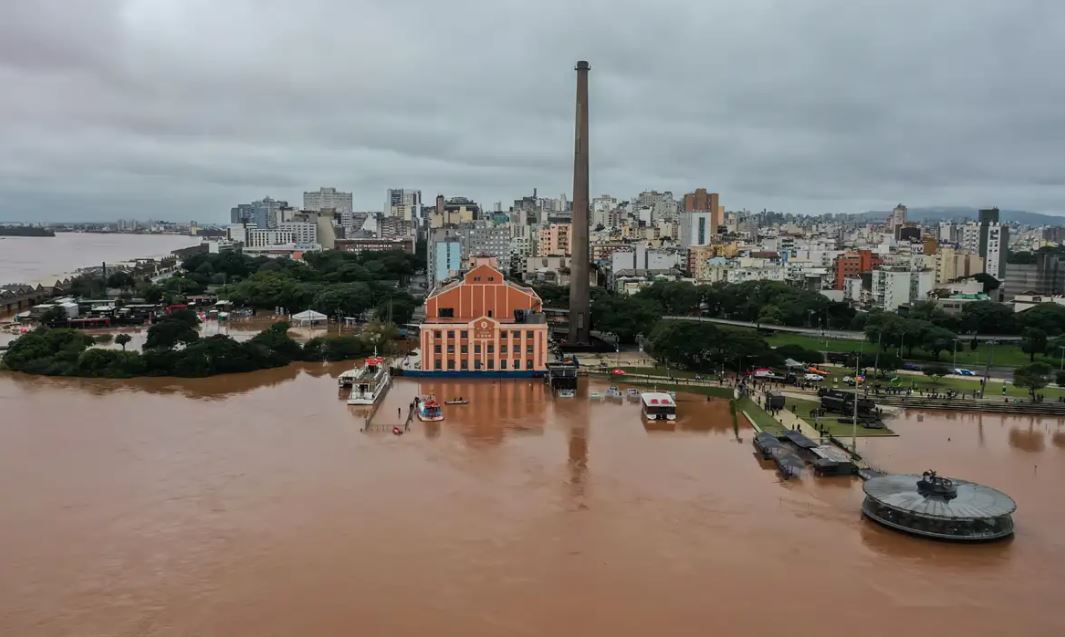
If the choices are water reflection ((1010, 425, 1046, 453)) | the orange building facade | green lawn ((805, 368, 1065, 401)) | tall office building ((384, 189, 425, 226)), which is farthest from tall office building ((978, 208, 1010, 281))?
tall office building ((384, 189, 425, 226))

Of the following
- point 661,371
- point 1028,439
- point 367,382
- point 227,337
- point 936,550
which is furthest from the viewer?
point 227,337

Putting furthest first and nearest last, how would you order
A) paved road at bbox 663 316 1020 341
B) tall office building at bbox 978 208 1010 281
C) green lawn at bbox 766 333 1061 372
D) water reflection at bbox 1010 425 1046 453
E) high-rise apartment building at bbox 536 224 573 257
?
high-rise apartment building at bbox 536 224 573 257 → tall office building at bbox 978 208 1010 281 → paved road at bbox 663 316 1020 341 → green lawn at bbox 766 333 1061 372 → water reflection at bbox 1010 425 1046 453

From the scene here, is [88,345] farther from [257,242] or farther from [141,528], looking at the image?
[257,242]

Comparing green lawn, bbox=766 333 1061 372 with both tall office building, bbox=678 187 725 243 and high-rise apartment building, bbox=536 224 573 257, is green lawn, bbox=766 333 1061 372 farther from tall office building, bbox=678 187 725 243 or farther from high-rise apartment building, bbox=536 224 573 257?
tall office building, bbox=678 187 725 243

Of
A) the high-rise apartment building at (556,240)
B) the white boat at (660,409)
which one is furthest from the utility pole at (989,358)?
the high-rise apartment building at (556,240)

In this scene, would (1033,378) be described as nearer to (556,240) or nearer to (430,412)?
(430,412)

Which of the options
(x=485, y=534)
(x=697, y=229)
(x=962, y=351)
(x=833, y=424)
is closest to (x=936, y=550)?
(x=485, y=534)

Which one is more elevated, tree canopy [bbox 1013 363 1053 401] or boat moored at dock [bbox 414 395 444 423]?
tree canopy [bbox 1013 363 1053 401]
